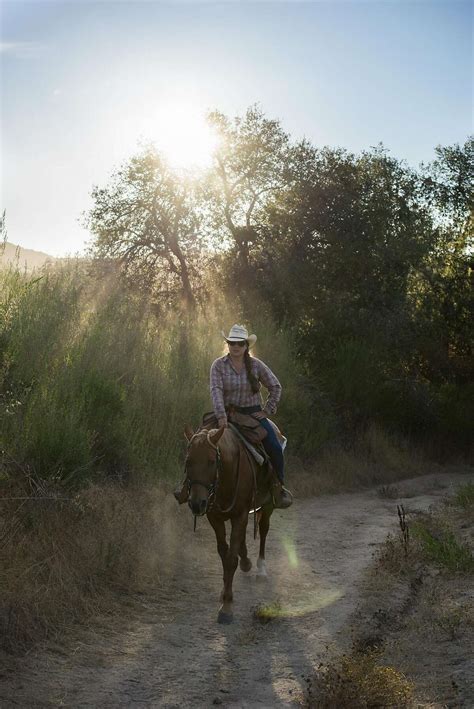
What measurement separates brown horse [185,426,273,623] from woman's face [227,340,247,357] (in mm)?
900

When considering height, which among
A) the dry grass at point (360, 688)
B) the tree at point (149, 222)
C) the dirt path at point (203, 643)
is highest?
the tree at point (149, 222)

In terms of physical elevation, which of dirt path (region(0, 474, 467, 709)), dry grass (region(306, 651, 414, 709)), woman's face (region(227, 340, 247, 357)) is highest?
woman's face (region(227, 340, 247, 357))

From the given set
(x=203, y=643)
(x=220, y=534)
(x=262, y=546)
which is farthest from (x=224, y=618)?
(x=262, y=546)

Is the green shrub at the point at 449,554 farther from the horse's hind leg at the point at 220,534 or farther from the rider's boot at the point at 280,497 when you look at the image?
the horse's hind leg at the point at 220,534

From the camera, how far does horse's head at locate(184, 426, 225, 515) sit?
24.0 feet

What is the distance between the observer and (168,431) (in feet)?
45.1

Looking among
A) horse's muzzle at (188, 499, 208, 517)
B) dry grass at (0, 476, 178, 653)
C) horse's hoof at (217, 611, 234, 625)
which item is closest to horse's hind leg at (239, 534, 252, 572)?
dry grass at (0, 476, 178, 653)

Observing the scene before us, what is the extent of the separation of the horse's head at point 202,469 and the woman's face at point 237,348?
53.8 inches

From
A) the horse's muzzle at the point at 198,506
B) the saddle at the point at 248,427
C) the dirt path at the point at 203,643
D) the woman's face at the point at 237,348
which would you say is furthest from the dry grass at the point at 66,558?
the woman's face at the point at 237,348

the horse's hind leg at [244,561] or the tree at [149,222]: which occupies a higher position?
the tree at [149,222]

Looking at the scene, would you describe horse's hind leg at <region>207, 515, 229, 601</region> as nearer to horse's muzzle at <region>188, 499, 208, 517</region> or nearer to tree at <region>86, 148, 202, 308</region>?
horse's muzzle at <region>188, 499, 208, 517</region>

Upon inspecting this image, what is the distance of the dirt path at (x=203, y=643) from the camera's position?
5820mm

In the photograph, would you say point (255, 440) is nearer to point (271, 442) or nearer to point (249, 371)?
point (271, 442)

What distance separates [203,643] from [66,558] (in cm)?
181
